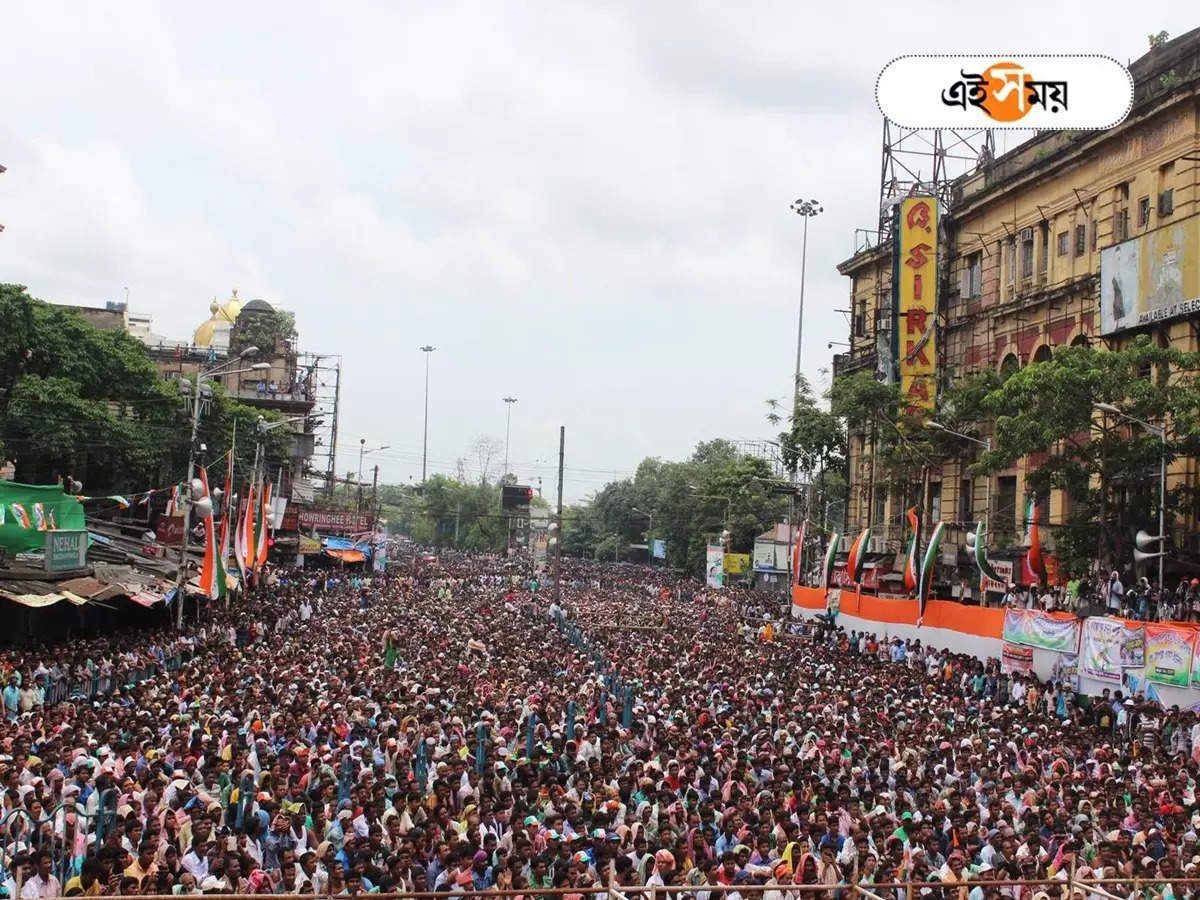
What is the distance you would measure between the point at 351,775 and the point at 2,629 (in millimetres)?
16408

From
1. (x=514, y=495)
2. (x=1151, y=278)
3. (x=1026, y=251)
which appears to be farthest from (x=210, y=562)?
(x=514, y=495)

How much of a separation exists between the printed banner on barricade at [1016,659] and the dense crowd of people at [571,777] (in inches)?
17.7

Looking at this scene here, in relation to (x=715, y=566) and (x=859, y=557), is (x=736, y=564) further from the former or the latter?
(x=859, y=557)

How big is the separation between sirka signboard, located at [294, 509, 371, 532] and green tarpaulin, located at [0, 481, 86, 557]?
37566mm

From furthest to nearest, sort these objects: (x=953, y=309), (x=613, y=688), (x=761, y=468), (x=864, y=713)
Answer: (x=761, y=468) < (x=953, y=309) < (x=613, y=688) < (x=864, y=713)

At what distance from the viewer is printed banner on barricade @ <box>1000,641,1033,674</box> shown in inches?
1094

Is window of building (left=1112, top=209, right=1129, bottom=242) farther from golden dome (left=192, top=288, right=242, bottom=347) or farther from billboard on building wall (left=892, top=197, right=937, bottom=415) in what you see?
golden dome (left=192, top=288, right=242, bottom=347)

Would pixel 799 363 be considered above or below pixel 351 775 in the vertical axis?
above

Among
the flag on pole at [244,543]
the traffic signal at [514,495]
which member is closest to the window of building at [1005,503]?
the flag on pole at [244,543]

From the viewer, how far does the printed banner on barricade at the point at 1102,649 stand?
2452 centimetres

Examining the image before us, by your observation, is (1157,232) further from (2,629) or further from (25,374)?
(25,374)

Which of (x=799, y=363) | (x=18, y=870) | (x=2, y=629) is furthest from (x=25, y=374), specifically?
(x=18, y=870)

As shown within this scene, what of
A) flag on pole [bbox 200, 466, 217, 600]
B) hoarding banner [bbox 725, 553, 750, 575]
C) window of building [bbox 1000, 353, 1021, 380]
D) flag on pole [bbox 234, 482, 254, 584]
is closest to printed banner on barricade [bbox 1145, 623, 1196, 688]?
window of building [bbox 1000, 353, 1021, 380]

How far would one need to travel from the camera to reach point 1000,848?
1237cm
